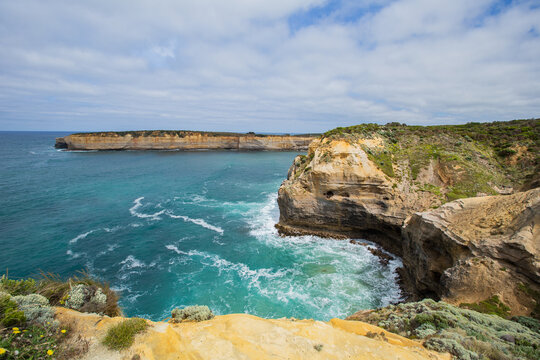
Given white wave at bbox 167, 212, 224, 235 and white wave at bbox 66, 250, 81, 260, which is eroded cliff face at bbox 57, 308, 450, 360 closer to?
white wave at bbox 66, 250, 81, 260

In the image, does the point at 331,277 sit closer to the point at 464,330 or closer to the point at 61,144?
the point at 464,330

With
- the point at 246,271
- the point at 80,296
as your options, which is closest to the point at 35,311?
the point at 80,296

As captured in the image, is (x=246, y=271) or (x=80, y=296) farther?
(x=246, y=271)

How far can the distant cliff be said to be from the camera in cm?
9263

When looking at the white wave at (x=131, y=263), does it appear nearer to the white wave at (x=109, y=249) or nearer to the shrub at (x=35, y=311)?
the white wave at (x=109, y=249)

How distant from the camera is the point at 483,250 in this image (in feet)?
35.7

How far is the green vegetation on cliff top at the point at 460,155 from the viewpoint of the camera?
21.0 meters

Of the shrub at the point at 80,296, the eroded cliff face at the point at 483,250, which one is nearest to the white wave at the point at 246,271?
the eroded cliff face at the point at 483,250

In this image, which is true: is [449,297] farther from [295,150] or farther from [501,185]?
[295,150]

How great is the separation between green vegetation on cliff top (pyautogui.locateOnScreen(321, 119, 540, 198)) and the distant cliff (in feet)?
260

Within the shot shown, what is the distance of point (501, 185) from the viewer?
2086cm

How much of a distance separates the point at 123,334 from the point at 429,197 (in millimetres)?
23920

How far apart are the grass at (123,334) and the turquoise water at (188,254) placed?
9.70 metres

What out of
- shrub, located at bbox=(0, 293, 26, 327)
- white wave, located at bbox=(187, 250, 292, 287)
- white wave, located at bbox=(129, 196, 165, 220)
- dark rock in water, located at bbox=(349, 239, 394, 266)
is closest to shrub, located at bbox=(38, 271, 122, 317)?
shrub, located at bbox=(0, 293, 26, 327)
